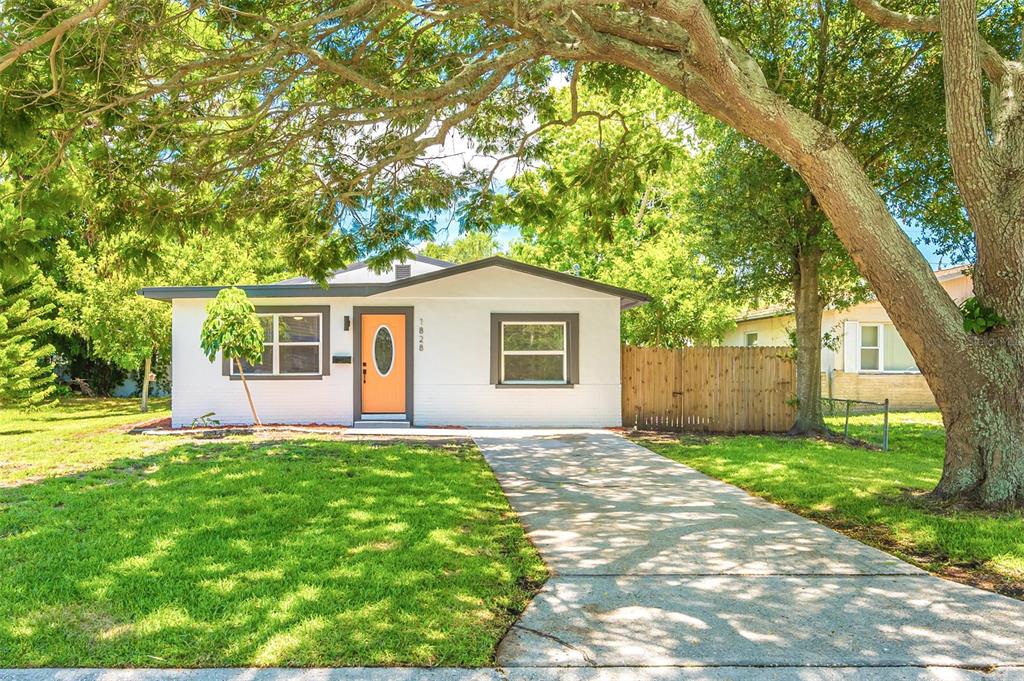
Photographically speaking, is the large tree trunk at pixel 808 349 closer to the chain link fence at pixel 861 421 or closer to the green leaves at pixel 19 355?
the chain link fence at pixel 861 421

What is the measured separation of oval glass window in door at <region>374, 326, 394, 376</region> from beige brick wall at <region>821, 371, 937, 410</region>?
13.1 metres

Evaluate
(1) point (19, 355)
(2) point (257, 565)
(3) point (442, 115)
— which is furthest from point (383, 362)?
(2) point (257, 565)

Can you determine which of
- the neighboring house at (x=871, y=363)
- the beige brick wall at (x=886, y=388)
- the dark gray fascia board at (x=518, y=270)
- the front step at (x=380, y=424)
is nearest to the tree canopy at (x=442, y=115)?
the dark gray fascia board at (x=518, y=270)

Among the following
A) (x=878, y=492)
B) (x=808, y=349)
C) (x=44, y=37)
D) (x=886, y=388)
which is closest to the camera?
(x=44, y=37)

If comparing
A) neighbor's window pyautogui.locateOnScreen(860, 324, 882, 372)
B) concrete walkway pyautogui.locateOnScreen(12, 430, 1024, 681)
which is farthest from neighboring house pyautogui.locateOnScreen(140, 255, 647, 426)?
neighbor's window pyautogui.locateOnScreen(860, 324, 882, 372)

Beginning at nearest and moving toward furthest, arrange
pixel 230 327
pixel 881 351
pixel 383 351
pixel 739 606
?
pixel 739 606, pixel 230 327, pixel 383 351, pixel 881 351

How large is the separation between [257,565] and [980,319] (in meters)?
6.38

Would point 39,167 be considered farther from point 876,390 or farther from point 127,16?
point 876,390

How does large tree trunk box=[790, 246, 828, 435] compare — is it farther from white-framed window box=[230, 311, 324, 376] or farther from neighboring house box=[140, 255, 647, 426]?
white-framed window box=[230, 311, 324, 376]

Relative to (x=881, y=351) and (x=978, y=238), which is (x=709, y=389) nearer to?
(x=978, y=238)

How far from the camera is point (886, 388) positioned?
19391mm

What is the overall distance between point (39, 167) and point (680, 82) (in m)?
6.71

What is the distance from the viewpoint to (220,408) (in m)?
13.8

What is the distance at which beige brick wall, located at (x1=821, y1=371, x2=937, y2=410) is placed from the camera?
19312 millimetres
